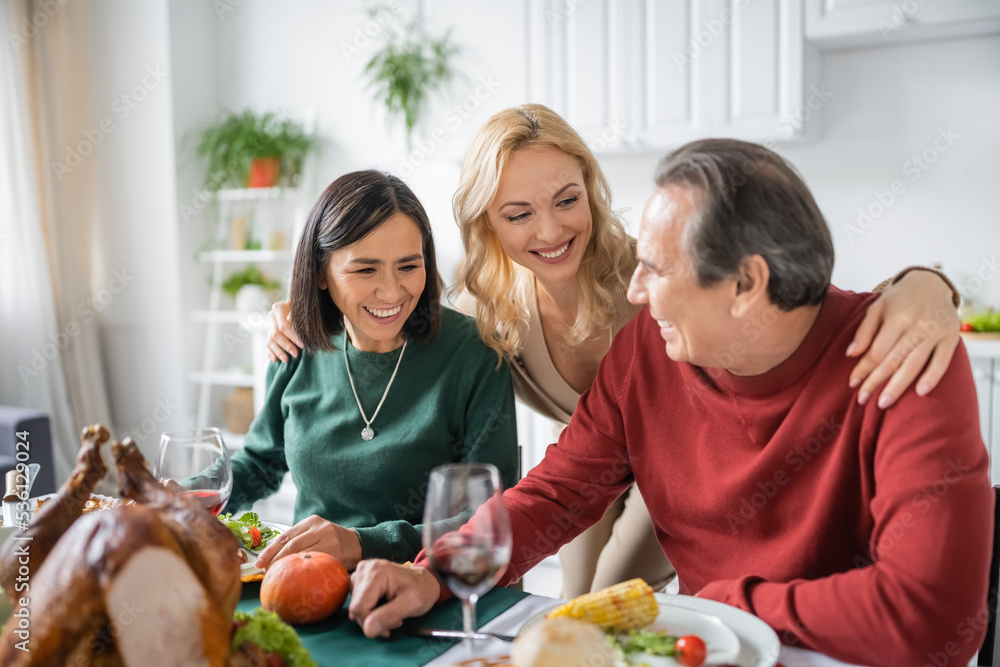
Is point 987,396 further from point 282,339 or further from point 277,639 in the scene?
point 277,639

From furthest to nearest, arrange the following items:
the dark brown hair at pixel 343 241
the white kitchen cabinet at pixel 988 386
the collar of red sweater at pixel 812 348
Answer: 1. the white kitchen cabinet at pixel 988 386
2. the dark brown hair at pixel 343 241
3. the collar of red sweater at pixel 812 348

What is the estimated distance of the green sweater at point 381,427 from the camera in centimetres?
171

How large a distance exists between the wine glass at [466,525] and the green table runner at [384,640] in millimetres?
163

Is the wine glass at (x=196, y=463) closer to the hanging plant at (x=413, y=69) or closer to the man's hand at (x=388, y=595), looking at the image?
the man's hand at (x=388, y=595)

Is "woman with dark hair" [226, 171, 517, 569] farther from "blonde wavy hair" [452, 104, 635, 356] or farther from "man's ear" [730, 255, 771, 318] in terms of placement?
"man's ear" [730, 255, 771, 318]

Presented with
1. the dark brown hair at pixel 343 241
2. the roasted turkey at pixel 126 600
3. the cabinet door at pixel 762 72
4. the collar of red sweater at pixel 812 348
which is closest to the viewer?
the roasted turkey at pixel 126 600

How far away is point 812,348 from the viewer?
121 cm

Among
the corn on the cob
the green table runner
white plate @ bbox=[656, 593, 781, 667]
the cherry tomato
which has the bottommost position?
the green table runner

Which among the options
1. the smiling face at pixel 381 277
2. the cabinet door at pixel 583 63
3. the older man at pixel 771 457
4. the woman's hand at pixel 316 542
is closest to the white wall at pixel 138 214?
the cabinet door at pixel 583 63

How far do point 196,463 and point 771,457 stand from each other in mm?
845

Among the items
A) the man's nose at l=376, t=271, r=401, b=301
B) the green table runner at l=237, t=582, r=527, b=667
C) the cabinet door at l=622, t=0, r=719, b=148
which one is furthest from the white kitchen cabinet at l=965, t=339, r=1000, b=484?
the green table runner at l=237, t=582, r=527, b=667

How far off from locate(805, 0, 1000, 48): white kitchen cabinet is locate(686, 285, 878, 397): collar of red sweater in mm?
2273

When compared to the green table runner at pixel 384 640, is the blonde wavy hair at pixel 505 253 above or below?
above

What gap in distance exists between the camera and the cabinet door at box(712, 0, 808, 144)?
10.5 ft
